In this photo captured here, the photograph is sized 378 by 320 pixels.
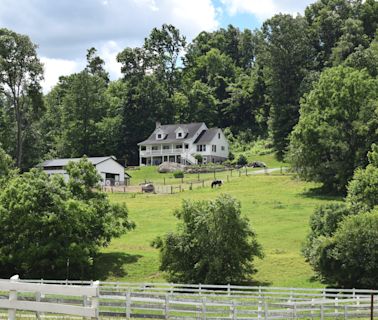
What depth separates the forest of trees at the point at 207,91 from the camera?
71.6 metres

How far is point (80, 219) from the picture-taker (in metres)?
40.6

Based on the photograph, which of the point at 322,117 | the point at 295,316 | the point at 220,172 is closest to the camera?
the point at 295,316

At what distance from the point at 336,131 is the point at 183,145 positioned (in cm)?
4164

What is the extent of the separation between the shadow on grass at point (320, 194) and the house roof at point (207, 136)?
1483 inches

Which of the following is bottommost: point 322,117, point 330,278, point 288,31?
point 330,278

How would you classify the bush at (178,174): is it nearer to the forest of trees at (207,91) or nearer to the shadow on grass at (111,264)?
the forest of trees at (207,91)

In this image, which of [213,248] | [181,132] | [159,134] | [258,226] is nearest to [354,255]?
[213,248]

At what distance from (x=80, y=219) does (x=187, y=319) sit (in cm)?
2375

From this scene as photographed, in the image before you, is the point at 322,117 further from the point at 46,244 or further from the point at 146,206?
the point at 46,244

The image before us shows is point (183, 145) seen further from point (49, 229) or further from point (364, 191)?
point (49, 229)

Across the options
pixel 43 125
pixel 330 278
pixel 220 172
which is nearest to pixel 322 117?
pixel 220 172

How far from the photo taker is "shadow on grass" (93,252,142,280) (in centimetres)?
3934

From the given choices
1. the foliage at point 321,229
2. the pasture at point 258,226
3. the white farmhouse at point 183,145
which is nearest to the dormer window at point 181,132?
the white farmhouse at point 183,145

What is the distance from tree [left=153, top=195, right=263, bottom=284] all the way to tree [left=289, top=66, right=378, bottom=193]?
2871 centimetres
